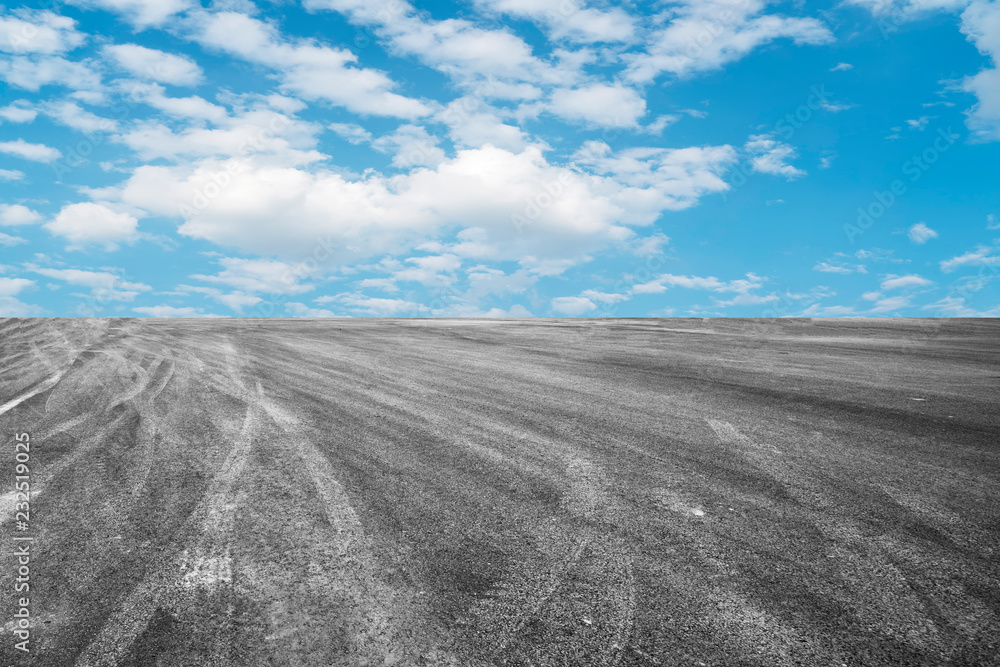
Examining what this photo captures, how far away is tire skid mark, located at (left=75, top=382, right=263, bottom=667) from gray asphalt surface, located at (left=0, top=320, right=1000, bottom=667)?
0.6 inches

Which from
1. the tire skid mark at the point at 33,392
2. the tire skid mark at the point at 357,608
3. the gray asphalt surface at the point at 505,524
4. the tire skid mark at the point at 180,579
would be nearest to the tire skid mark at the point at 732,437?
the gray asphalt surface at the point at 505,524

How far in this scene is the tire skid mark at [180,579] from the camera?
253 cm

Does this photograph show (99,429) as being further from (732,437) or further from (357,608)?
(732,437)

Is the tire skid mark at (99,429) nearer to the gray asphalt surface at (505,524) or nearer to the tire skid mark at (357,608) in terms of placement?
the gray asphalt surface at (505,524)

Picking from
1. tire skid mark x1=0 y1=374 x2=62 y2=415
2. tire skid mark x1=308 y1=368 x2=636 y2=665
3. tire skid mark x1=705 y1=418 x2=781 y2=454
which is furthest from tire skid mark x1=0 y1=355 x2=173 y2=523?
tire skid mark x1=705 y1=418 x2=781 y2=454

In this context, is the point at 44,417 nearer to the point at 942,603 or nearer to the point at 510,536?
the point at 510,536

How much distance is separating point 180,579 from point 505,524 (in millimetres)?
1897

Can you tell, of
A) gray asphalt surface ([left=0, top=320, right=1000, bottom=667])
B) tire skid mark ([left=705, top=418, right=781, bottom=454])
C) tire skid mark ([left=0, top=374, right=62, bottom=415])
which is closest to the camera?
gray asphalt surface ([left=0, top=320, right=1000, bottom=667])

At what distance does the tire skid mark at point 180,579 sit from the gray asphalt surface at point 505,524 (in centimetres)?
1

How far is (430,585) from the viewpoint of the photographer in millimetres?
2979

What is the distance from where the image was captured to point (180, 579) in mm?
3061

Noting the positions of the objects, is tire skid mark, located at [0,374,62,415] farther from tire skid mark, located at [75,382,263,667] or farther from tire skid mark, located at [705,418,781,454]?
tire skid mark, located at [705,418,781,454]

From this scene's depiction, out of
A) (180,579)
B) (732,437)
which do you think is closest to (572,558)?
(180,579)

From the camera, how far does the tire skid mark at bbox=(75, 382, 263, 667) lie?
2531 millimetres
